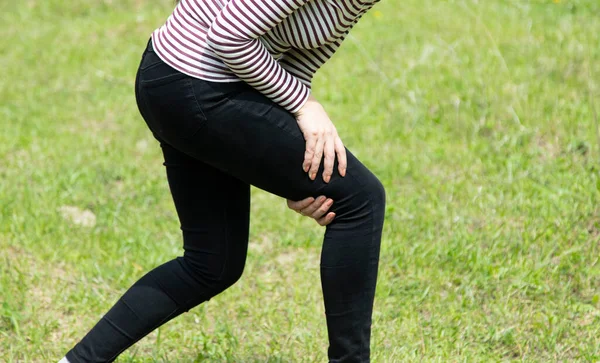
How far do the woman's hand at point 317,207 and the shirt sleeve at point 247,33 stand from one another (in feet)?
1.11

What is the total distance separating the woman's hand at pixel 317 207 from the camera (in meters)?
2.09

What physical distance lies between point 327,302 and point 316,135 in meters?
0.48

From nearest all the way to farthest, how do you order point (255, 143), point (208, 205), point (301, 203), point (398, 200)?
point (255, 143) < point (301, 203) < point (208, 205) < point (398, 200)

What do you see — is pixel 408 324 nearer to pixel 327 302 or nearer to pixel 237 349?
pixel 237 349

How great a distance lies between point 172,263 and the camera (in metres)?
2.44

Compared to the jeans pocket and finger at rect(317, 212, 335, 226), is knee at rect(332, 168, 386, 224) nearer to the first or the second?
finger at rect(317, 212, 335, 226)

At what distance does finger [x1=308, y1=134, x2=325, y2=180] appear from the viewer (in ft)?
6.66

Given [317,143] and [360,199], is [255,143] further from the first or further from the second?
[360,199]

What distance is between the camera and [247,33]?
74.9 inches

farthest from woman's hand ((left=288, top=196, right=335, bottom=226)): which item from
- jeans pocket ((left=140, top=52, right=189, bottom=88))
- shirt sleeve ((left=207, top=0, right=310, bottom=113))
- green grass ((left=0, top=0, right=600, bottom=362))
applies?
green grass ((left=0, top=0, right=600, bottom=362))

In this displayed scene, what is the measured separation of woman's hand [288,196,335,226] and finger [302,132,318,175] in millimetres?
98

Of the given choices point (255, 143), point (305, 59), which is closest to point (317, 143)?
point (255, 143)

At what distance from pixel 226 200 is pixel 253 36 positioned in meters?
0.59

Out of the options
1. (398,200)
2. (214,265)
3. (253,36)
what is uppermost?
(253,36)
